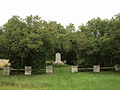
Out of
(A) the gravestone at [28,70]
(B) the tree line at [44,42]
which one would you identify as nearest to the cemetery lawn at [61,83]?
(A) the gravestone at [28,70]

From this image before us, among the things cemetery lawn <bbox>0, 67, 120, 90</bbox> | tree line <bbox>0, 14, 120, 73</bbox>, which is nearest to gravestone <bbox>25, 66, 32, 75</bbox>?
tree line <bbox>0, 14, 120, 73</bbox>

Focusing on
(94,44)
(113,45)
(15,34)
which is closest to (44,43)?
(15,34)

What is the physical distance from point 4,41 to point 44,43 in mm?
4094

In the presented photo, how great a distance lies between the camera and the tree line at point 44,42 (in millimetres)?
20297

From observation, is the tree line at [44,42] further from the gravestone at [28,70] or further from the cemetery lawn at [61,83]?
the cemetery lawn at [61,83]

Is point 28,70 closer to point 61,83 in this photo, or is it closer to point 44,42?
point 44,42

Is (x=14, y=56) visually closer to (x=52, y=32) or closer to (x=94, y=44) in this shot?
(x=52, y=32)

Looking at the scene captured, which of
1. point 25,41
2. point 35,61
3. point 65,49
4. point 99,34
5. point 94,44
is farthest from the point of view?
point 65,49

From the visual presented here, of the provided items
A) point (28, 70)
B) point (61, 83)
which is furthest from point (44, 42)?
point (61, 83)

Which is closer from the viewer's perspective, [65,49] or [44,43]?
[44,43]

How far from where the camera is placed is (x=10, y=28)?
20.9m

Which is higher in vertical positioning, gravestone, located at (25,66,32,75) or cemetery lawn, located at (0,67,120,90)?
gravestone, located at (25,66,32,75)

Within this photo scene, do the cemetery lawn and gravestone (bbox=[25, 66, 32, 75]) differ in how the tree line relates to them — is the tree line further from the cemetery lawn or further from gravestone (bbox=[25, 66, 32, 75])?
the cemetery lawn

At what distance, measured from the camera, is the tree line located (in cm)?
2030
